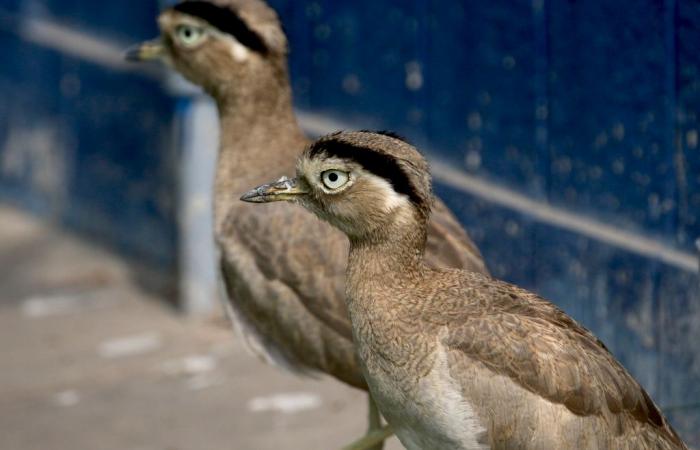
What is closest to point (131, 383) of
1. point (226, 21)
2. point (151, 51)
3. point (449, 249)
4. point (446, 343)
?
point (151, 51)

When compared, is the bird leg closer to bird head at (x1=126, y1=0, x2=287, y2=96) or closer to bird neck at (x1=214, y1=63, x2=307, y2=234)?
bird neck at (x1=214, y1=63, x2=307, y2=234)

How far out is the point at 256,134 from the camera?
606cm

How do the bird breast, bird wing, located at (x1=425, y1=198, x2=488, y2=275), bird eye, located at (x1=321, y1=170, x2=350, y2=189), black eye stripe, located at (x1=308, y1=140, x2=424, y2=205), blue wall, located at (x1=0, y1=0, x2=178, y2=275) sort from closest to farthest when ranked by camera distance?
the bird breast
black eye stripe, located at (x1=308, y1=140, x2=424, y2=205)
bird eye, located at (x1=321, y1=170, x2=350, y2=189)
bird wing, located at (x1=425, y1=198, x2=488, y2=275)
blue wall, located at (x1=0, y1=0, x2=178, y2=275)

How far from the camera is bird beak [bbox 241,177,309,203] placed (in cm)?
463

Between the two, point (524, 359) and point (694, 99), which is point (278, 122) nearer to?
point (694, 99)

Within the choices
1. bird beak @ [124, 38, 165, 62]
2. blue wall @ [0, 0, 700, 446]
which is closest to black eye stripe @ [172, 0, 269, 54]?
bird beak @ [124, 38, 165, 62]

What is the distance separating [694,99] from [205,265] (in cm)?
338

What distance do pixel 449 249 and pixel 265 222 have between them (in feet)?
2.55

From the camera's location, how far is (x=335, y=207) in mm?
4508

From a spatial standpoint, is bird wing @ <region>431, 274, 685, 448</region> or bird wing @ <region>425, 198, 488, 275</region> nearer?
bird wing @ <region>431, 274, 685, 448</region>

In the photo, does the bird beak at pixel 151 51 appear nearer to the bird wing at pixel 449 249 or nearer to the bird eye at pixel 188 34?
the bird eye at pixel 188 34

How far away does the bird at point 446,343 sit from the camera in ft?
13.7

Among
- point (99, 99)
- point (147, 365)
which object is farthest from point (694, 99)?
point (99, 99)

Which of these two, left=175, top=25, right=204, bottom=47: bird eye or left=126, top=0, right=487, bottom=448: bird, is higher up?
left=175, top=25, right=204, bottom=47: bird eye
